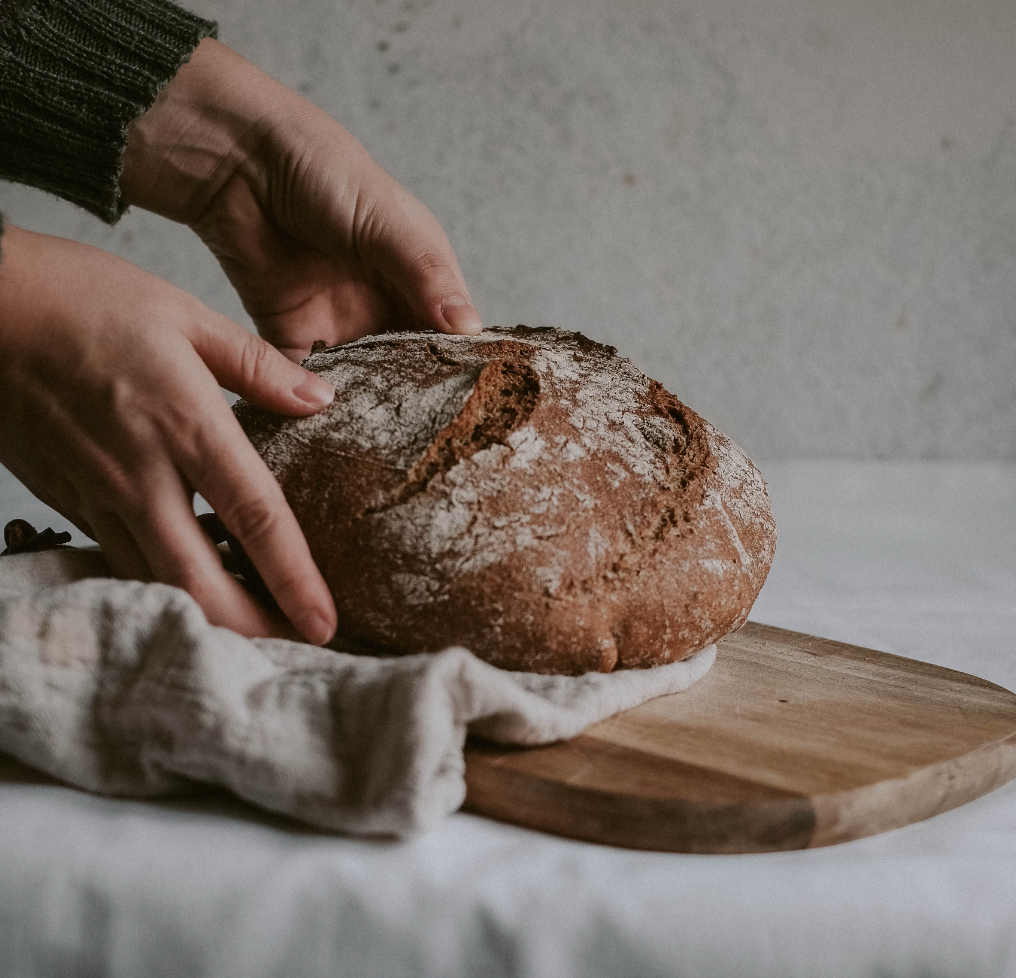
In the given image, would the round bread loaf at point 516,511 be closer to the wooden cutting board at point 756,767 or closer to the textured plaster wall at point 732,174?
the wooden cutting board at point 756,767

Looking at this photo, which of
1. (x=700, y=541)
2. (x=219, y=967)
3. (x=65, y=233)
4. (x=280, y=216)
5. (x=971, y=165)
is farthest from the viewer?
(x=971, y=165)

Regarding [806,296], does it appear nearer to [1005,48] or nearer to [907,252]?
[907,252]

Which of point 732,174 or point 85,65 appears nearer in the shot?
point 85,65

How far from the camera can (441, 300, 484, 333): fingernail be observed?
4.83 feet

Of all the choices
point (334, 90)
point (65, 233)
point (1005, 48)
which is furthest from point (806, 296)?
point (65, 233)

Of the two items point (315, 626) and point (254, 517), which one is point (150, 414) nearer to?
point (254, 517)

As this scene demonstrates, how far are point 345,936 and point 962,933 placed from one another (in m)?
0.51

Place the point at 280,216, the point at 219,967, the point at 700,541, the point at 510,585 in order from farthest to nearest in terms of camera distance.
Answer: the point at 280,216, the point at 700,541, the point at 510,585, the point at 219,967

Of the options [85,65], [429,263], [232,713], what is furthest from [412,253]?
[232,713]

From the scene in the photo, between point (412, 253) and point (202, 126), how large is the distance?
41 cm

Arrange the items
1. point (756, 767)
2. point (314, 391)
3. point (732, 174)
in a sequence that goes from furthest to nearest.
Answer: point (732, 174), point (314, 391), point (756, 767)

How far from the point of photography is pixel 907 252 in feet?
10.9

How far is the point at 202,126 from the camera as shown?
164cm

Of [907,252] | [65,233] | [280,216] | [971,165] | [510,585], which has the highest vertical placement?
[971,165]
